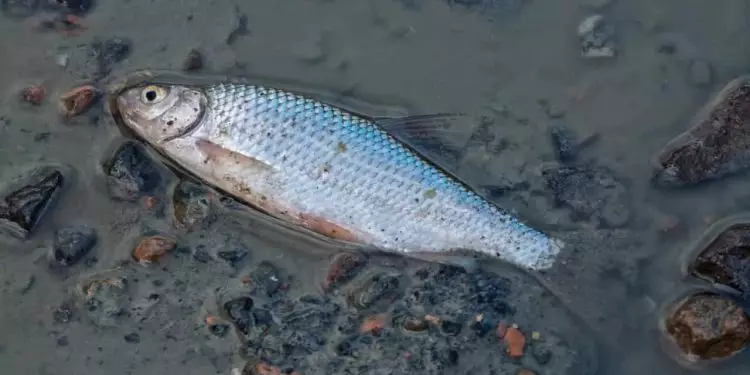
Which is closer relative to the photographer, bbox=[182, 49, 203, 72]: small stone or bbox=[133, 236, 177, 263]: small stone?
bbox=[133, 236, 177, 263]: small stone

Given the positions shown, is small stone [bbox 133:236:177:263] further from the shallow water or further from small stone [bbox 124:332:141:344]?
small stone [bbox 124:332:141:344]

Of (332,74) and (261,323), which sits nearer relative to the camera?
(261,323)

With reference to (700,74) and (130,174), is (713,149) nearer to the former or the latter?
(700,74)

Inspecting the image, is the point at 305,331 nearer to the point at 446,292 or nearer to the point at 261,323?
the point at 261,323

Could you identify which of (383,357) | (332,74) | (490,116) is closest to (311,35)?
(332,74)

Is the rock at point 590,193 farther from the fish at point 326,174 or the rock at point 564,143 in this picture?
the fish at point 326,174

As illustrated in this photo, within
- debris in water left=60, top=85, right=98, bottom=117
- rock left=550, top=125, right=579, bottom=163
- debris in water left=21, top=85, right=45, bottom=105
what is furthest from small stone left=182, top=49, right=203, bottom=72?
rock left=550, top=125, right=579, bottom=163

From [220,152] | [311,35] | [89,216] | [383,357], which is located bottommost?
[383,357]
